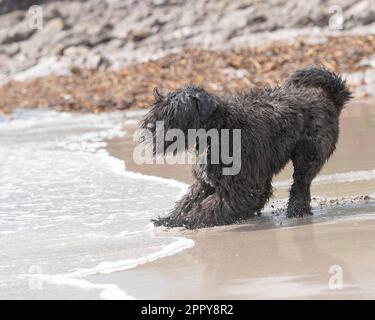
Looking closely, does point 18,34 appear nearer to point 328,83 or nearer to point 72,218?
point 72,218

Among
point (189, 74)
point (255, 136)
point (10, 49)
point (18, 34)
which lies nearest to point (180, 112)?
point (255, 136)

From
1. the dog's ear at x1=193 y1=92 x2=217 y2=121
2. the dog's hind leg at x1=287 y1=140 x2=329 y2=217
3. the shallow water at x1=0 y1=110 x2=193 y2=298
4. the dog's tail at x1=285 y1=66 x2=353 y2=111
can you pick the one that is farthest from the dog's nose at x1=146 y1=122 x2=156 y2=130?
the dog's tail at x1=285 y1=66 x2=353 y2=111

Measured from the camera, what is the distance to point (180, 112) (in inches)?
264

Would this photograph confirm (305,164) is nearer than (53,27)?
Yes

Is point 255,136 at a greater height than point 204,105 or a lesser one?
lesser

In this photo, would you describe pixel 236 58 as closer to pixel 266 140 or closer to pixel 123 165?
pixel 123 165

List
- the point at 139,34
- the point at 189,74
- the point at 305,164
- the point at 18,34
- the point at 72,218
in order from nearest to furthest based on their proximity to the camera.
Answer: the point at 305,164, the point at 72,218, the point at 189,74, the point at 139,34, the point at 18,34

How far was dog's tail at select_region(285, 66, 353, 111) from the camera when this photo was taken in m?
Result: 7.73

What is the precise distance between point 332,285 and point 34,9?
24.0 meters

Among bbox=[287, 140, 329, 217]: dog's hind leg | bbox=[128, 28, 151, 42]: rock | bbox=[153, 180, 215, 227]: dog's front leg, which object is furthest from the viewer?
bbox=[128, 28, 151, 42]: rock

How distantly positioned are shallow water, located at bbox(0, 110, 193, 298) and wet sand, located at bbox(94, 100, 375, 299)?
22 cm

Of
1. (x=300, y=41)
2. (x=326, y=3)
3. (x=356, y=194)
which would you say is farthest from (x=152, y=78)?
(x=356, y=194)

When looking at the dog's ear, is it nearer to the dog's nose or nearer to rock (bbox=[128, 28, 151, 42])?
the dog's nose

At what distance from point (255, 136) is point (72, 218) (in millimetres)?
1680
